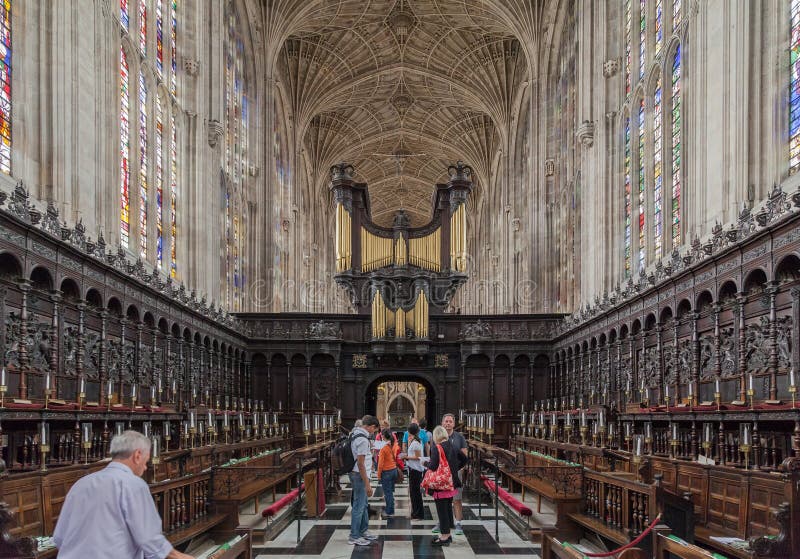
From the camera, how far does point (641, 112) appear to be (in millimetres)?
22328

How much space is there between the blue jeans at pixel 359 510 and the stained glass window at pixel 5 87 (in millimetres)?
7857

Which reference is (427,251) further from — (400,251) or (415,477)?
(415,477)

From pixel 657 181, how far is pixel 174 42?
1491cm

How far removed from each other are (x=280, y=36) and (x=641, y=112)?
777 inches

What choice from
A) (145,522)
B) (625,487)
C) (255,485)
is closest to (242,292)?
(255,485)

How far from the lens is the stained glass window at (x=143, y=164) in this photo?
19.9 m

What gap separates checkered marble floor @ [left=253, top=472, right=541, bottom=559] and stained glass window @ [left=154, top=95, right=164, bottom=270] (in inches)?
407

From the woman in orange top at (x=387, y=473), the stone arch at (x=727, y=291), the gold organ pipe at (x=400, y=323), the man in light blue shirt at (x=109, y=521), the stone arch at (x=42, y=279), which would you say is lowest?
the woman in orange top at (x=387, y=473)

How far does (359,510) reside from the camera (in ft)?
35.1

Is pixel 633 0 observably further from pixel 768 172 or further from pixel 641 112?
pixel 768 172

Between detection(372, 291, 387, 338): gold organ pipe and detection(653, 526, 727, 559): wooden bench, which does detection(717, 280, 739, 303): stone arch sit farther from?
detection(372, 291, 387, 338): gold organ pipe

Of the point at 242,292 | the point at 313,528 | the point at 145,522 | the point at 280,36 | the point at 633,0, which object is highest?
the point at 280,36

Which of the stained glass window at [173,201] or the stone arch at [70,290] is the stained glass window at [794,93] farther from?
the stained glass window at [173,201]

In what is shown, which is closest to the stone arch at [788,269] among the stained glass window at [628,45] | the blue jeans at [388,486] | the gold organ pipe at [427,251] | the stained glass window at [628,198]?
the blue jeans at [388,486]
